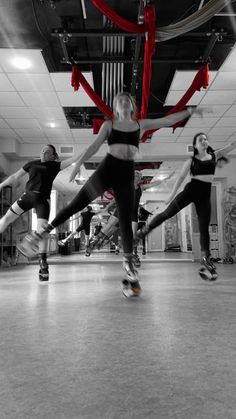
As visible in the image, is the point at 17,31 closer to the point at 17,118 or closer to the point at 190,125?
the point at 17,118

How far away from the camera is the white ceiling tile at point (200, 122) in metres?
7.09

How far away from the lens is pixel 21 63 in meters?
4.82

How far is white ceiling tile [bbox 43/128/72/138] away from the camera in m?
7.68

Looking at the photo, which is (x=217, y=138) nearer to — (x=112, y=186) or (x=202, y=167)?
(x=202, y=167)

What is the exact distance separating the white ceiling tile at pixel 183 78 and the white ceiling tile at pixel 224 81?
0.09 m

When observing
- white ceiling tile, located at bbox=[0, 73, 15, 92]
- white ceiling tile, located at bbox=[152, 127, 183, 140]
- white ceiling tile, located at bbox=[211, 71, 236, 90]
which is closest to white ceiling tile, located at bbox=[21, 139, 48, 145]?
white ceiling tile, located at bbox=[0, 73, 15, 92]

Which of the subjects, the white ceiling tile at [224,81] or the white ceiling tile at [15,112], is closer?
the white ceiling tile at [224,81]

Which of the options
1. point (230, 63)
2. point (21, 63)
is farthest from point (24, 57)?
point (230, 63)

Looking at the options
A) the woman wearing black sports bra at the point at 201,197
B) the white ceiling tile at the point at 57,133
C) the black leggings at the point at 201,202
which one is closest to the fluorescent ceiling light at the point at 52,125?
the white ceiling tile at the point at 57,133

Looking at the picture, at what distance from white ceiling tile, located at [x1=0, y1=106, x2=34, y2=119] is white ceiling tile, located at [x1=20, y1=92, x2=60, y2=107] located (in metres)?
0.29

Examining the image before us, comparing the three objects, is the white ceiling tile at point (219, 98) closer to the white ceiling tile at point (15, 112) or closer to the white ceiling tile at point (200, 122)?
the white ceiling tile at point (200, 122)

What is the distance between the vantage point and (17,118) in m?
6.89

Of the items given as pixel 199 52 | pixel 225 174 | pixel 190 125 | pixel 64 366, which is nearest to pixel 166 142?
pixel 190 125

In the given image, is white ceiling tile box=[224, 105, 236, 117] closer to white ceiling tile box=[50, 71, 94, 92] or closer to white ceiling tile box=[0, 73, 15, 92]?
white ceiling tile box=[50, 71, 94, 92]
